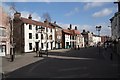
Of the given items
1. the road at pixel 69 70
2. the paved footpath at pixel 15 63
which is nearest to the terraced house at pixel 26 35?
the paved footpath at pixel 15 63

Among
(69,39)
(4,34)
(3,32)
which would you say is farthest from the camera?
(69,39)

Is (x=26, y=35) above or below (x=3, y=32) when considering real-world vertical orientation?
above

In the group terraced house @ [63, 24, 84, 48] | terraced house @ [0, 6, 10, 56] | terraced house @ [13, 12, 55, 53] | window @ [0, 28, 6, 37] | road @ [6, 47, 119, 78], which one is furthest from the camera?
terraced house @ [63, 24, 84, 48]

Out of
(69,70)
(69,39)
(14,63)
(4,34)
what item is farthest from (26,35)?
(69,39)

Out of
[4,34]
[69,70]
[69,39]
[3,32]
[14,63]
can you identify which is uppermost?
[69,39]

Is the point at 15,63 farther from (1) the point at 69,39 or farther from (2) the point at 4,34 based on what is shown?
(1) the point at 69,39

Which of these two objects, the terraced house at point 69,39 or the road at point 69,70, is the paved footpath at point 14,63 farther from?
the terraced house at point 69,39

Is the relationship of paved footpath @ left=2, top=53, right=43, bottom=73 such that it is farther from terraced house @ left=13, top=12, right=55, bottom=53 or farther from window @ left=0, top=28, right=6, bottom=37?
terraced house @ left=13, top=12, right=55, bottom=53

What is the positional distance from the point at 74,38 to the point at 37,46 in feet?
166

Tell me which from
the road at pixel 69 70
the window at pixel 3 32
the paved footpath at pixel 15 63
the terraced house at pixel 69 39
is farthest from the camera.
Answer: the terraced house at pixel 69 39

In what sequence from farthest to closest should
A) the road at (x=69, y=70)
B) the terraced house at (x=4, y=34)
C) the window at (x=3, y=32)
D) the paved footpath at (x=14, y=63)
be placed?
the terraced house at (x=4, y=34), the window at (x=3, y=32), the paved footpath at (x=14, y=63), the road at (x=69, y=70)

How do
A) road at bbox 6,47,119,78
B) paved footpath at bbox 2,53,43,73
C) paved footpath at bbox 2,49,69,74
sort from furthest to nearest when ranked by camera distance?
paved footpath at bbox 2,53,43,73 < paved footpath at bbox 2,49,69,74 < road at bbox 6,47,119,78

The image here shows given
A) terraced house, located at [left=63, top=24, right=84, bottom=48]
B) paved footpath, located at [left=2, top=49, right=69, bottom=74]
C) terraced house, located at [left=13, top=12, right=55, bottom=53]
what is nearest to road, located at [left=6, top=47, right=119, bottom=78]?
paved footpath, located at [left=2, top=49, right=69, bottom=74]

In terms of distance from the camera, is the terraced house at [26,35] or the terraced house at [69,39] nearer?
the terraced house at [26,35]
